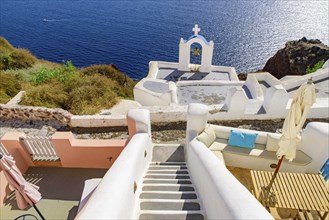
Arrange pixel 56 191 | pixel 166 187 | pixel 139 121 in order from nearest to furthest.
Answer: pixel 166 187
pixel 139 121
pixel 56 191

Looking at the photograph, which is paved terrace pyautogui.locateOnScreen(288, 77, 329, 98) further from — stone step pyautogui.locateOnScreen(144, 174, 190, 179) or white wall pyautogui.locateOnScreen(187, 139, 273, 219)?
white wall pyautogui.locateOnScreen(187, 139, 273, 219)

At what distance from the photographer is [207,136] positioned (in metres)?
7.34

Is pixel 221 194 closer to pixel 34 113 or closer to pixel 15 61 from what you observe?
pixel 34 113

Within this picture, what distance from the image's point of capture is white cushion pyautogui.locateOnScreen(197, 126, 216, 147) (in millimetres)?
7154

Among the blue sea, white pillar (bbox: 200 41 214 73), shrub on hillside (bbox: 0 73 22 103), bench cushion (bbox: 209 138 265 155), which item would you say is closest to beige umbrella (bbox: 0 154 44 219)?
bench cushion (bbox: 209 138 265 155)

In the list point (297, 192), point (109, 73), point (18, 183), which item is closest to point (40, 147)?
point (18, 183)

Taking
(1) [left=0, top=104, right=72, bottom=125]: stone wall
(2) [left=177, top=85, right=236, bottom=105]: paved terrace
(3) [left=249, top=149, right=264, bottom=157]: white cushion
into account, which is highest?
(3) [left=249, top=149, right=264, bottom=157]: white cushion

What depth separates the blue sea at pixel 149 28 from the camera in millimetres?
47812

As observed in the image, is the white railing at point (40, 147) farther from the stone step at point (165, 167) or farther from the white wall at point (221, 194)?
the white wall at point (221, 194)

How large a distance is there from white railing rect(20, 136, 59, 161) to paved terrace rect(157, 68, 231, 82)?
11886 mm

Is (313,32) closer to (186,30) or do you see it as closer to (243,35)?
(243,35)

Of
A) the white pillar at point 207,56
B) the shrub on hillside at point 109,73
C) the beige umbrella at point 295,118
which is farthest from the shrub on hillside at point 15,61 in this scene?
the beige umbrella at point 295,118

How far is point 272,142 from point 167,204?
170 inches

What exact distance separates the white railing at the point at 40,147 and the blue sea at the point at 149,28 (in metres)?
34.6
